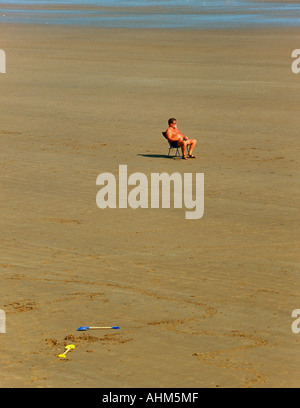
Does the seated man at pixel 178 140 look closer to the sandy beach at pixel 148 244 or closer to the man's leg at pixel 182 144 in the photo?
the man's leg at pixel 182 144

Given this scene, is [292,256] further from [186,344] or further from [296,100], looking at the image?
[296,100]

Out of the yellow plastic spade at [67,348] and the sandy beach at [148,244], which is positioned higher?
the sandy beach at [148,244]

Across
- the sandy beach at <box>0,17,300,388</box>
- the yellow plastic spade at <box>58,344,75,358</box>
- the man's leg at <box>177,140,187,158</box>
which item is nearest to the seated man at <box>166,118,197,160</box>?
the man's leg at <box>177,140,187,158</box>

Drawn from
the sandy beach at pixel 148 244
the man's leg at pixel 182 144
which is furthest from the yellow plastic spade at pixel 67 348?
the man's leg at pixel 182 144

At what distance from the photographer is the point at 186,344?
342 inches

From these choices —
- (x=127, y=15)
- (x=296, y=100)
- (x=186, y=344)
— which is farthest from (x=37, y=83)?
(x=127, y=15)

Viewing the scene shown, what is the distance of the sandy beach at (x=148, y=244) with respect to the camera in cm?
837

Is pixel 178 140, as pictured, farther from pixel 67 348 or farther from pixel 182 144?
pixel 67 348

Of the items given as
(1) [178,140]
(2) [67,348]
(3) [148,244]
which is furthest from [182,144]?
(2) [67,348]

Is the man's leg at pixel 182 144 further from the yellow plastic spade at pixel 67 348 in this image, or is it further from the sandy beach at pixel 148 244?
the yellow plastic spade at pixel 67 348

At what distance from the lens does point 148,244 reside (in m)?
11.9

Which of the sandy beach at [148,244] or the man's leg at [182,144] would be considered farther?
the man's leg at [182,144]
